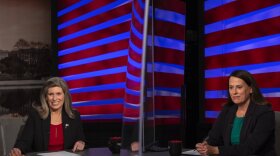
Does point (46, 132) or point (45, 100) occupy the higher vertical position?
point (45, 100)

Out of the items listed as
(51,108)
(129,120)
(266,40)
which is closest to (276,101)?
(266,40)

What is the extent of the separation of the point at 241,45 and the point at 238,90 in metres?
0.59

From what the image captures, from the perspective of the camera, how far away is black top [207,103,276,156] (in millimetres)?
1994

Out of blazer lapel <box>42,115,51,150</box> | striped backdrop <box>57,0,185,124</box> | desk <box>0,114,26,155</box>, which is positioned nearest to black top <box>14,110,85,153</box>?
blazer lapel <box>42,115,51,150</box>

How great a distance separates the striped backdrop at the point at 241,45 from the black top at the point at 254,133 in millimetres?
387

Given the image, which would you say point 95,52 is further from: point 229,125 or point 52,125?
point 229,125

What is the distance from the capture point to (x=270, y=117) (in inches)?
84.4

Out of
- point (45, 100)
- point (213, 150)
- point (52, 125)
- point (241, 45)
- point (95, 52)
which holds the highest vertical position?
point (95, 52)

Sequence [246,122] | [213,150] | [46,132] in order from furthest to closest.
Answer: [46,132], [246,122], [213,150]

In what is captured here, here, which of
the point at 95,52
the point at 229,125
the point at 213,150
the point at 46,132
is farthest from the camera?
the point at 95,52

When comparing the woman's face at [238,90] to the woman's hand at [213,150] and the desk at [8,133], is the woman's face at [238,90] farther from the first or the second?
the desk at [8,133]

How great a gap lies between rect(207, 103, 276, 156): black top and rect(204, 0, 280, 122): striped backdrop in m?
0.39

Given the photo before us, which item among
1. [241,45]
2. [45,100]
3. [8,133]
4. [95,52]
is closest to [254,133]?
[241,45]

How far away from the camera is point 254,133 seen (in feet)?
6.86
